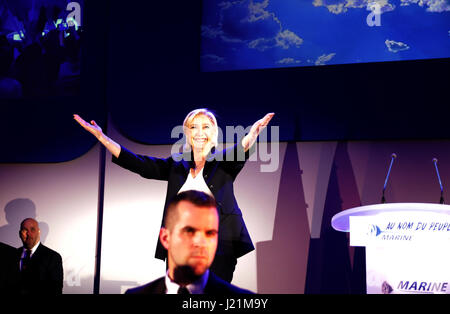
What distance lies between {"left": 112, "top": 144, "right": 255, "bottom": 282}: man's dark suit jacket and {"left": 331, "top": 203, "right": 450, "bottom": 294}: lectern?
1.15 meters

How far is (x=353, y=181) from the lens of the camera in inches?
153

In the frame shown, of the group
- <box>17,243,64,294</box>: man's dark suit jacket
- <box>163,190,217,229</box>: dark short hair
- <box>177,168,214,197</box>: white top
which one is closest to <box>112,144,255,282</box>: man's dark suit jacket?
<box>177,168,214,197</box>: white top

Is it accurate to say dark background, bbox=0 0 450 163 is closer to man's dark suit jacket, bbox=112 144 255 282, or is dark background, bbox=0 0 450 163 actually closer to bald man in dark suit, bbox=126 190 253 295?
man's dark suit jacket, bbox=112 144 255 282

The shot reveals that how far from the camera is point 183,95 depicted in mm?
4305

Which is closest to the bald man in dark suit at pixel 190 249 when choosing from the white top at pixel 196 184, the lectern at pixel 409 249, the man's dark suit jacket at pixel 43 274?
the lectern at pixel 409 249

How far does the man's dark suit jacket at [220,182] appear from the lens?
351 centimetres

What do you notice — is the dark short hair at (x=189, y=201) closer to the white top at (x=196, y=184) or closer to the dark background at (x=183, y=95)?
the white top at (x=196, y=184)

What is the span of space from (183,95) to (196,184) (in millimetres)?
1044

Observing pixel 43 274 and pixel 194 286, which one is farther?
pixel 43 274

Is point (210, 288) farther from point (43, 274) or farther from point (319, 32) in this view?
point (319, 32)

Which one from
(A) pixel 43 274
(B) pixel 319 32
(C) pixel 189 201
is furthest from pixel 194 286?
(B) pixel 319 32

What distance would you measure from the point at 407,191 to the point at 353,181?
0.39 metres

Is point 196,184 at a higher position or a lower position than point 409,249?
higher
